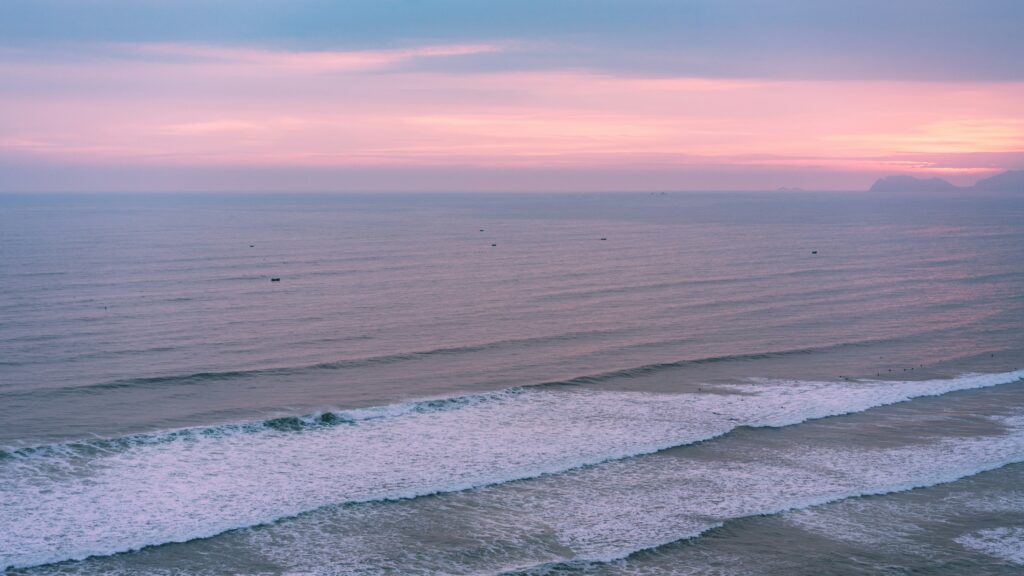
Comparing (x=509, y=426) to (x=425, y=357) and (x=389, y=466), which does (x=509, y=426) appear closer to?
(x=389, y=466)

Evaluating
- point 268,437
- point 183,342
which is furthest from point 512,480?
point 183,342

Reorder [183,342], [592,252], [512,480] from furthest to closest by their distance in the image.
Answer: [592,252], [183,342], [512,480]

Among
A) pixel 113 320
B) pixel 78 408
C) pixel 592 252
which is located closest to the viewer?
pixel 78 408

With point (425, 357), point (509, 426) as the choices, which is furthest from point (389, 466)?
point (425, 357)

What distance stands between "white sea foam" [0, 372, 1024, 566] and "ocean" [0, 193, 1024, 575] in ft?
0.34

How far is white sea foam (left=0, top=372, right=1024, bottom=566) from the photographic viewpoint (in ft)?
70.0

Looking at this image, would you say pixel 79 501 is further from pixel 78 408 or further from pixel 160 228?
pixel 160 228

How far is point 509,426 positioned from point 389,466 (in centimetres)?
555

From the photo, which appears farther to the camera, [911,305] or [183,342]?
[911,305]

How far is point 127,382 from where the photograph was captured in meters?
34.9

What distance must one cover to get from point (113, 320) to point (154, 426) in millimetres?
Answer: 21556

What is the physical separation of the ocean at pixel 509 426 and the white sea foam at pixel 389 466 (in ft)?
0.34

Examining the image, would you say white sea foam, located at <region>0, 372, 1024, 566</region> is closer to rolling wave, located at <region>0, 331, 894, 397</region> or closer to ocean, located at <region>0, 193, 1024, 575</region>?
ocean, located at <region>0, 193, 1024, 575</region>

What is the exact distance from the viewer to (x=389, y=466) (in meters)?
26.0
